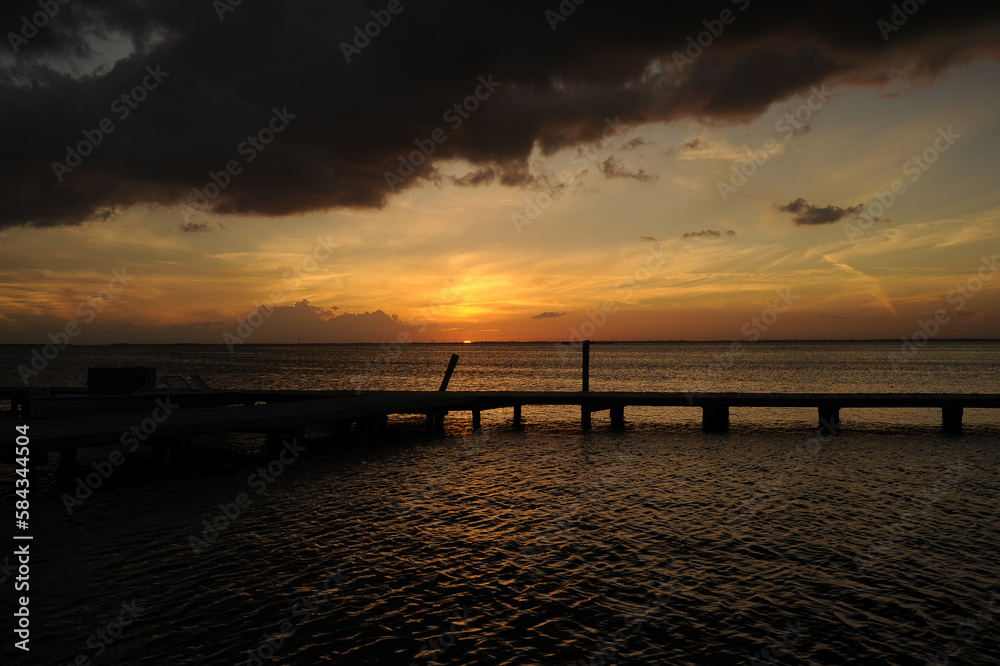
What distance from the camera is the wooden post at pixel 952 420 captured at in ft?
81.4

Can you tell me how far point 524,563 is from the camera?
980 centimetres

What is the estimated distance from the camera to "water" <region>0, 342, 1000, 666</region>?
718cm

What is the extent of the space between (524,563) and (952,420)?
76.8 feet

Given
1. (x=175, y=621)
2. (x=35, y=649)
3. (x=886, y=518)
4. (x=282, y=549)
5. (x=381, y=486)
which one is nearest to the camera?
(x=35, y=649)

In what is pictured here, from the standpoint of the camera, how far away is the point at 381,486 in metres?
15.3

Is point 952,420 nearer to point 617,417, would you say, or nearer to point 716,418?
point 716,418

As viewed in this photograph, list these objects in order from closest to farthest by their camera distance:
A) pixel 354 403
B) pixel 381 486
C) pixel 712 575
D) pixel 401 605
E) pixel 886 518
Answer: pixel 401 605 < pixel 712 575 < pixel 886 518 < pixel 381 486 < pixel 354 403

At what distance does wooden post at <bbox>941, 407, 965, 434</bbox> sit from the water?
727cm

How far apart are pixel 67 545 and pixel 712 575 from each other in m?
10.5

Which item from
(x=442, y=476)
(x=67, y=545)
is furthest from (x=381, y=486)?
(x=67, y=545)

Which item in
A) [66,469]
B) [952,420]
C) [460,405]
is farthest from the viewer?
[460,405]

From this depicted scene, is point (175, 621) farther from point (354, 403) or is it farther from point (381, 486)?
point (354, 403)

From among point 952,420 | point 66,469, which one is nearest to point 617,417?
point 952,420

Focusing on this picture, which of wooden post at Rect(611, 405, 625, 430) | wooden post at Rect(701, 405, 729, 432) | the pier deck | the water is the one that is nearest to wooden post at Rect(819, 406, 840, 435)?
the pier deck
